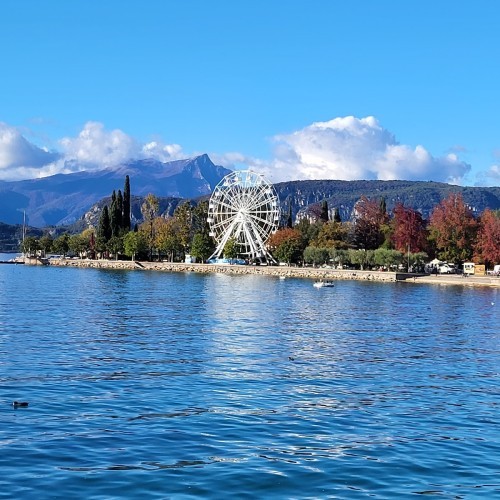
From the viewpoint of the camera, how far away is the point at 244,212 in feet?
488

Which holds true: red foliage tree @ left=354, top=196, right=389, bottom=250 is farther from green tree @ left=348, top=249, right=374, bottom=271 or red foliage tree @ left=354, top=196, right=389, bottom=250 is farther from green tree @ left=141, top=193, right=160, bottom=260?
green tree @ left=141, top=193, right=160, bottom=260

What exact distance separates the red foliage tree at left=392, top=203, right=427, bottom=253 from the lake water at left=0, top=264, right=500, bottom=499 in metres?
100

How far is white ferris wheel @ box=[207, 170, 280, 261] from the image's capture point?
473 feet

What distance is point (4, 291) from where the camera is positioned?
254 ft

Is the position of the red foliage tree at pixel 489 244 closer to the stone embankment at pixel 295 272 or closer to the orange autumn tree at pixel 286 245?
the stone embankment at pixel 295 272

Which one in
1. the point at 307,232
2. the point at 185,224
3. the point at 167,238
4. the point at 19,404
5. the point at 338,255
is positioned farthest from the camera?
the point at 185,224

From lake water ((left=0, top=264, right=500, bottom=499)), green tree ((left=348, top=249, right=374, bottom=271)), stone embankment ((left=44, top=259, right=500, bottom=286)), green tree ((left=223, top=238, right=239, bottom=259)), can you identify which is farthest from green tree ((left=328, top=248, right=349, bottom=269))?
lake water ((left=0, top=264, right=500, bottom=499))

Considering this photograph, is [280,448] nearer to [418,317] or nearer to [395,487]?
[395,487]

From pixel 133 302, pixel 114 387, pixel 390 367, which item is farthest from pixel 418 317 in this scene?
pixel 114 387

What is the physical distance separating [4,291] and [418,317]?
135ft

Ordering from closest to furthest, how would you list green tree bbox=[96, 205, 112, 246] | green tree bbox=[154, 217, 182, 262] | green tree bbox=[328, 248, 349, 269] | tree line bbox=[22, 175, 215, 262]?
green tree bbox=[328, 248, 349, 269] < tree line bbox=[22, 175, 215, 262] < green tree bbox=[154, 217, 182, 262] < green tree bbox=[96, 205, 112, 246]

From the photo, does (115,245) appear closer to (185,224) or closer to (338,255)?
(185,224)

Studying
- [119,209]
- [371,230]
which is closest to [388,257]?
[371,230]

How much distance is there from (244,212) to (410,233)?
31323 mm
